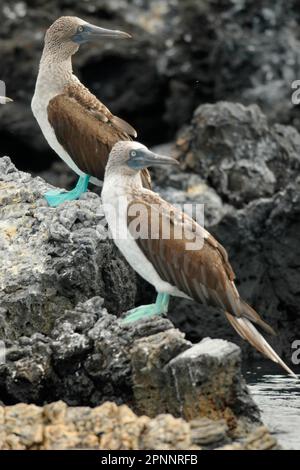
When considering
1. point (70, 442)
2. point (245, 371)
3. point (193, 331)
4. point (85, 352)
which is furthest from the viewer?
point (193, 331)

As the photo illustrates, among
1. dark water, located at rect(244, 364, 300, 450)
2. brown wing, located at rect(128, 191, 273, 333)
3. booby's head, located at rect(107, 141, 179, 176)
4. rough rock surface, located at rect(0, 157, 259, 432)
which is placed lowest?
dark water, located at rect(244, 364, 300, 450)

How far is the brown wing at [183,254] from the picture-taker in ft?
50.1

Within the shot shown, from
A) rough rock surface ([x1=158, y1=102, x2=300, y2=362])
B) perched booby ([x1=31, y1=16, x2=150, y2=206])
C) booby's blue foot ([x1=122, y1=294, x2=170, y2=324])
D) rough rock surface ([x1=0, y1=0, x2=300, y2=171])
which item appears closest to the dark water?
rough rock surface ([x1=158, y1=102, x2=300, y2=362])

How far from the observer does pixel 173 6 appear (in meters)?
32.8

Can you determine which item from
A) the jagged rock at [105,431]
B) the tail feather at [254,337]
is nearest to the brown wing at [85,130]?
the tail feather at [254,337]

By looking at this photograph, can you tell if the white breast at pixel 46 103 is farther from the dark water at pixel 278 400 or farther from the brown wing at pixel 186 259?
the dark water at pixel 278 400

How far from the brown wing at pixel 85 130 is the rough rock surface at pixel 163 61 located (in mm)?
12054

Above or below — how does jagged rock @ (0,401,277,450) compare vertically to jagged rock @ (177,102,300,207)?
below

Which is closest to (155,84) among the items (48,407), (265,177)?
(265,177)

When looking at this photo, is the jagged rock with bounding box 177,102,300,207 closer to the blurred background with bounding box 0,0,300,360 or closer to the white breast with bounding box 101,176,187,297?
the blurred background with bounding box 0,0,300,360

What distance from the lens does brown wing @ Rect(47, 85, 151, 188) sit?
56.6ft

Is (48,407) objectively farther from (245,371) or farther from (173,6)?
(173,6)

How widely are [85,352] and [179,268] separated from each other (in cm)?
118

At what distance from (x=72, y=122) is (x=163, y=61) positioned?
45.8ft
